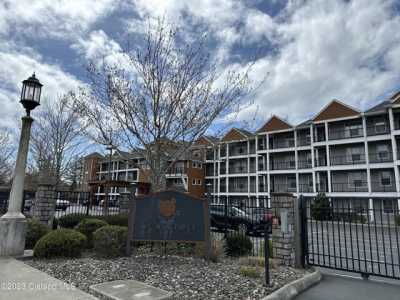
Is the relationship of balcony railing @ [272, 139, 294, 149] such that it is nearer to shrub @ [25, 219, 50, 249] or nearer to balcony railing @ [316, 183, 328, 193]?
balcony railing @ [316, 183, 328, 193]

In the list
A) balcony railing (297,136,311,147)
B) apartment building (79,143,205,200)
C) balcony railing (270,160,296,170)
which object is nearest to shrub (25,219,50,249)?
apartment building (79,143,205,200)

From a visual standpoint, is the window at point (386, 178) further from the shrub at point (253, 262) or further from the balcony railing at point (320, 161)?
the shrub at point (253, 262)

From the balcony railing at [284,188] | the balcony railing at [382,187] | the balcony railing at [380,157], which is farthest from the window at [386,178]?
the balcony railing at [284,188]

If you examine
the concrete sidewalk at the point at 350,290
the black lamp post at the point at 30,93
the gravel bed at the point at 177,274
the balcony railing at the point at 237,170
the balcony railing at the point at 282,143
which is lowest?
the concrete sidewalk at the point at 350,290

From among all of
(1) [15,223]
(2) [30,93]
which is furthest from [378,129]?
(1) [15,223]

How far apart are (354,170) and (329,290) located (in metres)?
28.7

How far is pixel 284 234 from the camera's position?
7148 mm

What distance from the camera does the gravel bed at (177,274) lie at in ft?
15.6

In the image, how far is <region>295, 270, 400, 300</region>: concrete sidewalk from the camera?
519 cm

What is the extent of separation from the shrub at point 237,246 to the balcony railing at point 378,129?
27.6 metres

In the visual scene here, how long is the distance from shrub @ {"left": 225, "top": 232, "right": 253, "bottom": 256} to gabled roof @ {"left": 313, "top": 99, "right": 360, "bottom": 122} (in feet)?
92.7

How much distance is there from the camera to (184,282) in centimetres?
512

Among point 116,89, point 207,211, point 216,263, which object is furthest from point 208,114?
point 216,263

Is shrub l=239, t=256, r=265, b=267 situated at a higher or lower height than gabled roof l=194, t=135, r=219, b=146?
lower
